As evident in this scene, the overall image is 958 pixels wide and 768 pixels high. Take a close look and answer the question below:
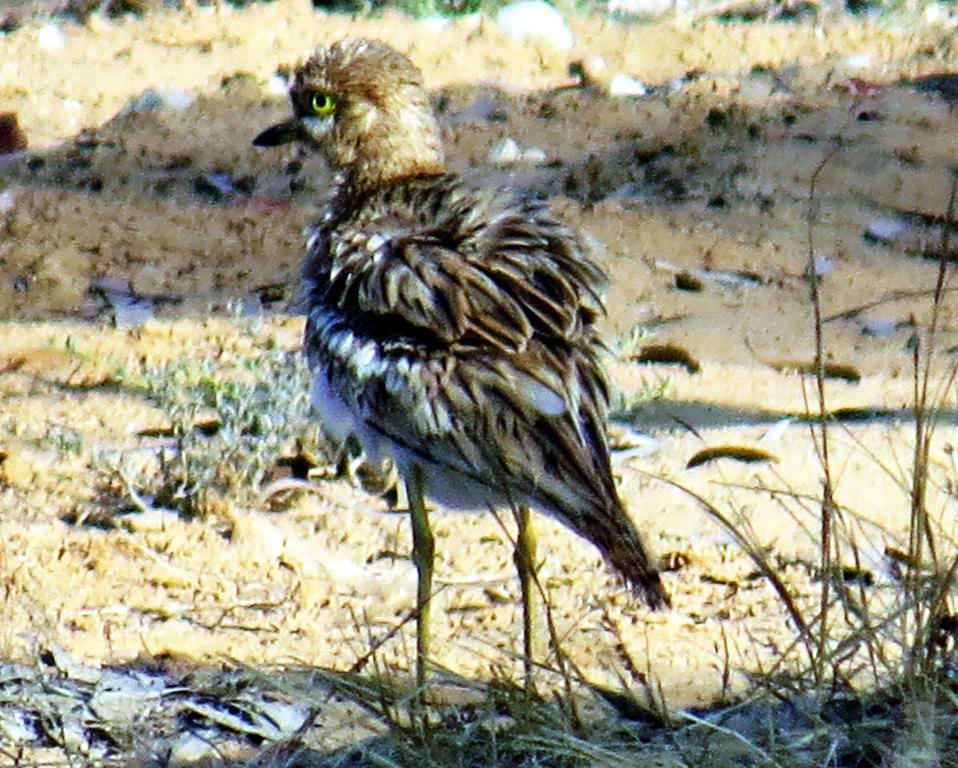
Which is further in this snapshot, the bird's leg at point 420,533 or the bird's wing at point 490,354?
the bird's leg at point 420,533

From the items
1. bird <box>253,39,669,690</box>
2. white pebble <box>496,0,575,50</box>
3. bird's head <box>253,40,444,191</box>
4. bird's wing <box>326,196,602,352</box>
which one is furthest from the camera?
white pebble <box>496,0,575,50</box>

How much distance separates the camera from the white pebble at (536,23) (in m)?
9.65

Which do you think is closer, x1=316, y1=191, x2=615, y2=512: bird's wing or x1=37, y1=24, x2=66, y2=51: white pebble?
x1=316, y1=191, x2=615, y2=512: bird's wing

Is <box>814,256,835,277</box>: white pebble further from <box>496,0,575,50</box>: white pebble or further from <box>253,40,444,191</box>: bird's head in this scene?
<box>496,0,575,50</box>: white pebble

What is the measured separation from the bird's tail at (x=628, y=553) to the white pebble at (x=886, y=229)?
3.45m

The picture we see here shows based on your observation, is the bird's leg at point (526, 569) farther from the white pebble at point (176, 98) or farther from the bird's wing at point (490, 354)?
the white pebble at point (176, 98)

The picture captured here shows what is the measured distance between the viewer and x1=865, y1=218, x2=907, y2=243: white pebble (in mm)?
7258

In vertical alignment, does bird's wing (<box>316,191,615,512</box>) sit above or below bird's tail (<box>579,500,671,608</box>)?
above

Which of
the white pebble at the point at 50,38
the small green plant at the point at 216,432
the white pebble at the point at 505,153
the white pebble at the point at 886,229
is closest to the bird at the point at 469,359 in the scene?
the small green plant at the point at 216,432

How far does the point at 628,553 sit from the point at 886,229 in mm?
3586

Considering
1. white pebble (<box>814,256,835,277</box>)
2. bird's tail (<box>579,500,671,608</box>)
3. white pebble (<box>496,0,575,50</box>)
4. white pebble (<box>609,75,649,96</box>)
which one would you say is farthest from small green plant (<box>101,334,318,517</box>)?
white pebble (<box>496,0,575,50</box>)

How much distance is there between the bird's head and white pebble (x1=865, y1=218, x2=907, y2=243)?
92.1 inches

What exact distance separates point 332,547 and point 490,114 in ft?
11.9

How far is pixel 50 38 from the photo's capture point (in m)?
9.79
